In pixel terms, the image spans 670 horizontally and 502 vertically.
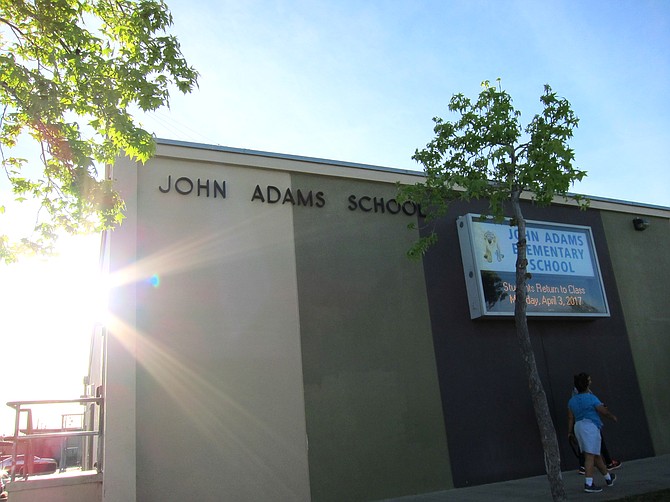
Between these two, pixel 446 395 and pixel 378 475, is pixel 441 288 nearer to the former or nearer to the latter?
pixel 446 395

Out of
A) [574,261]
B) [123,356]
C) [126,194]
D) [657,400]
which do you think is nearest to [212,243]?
[126,194]

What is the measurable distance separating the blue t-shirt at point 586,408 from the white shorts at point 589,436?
8cm

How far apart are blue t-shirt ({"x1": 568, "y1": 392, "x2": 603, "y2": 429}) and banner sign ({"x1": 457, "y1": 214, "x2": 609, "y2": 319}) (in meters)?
2.25

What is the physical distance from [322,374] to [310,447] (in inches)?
44.6

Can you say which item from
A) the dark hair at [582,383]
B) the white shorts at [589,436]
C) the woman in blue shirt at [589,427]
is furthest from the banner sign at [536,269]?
the white shorts at [589,436]

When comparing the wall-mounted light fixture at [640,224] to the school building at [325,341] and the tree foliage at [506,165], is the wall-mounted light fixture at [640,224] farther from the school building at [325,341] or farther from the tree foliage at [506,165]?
the tree foliage at [506,165]

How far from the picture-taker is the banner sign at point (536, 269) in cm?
1084

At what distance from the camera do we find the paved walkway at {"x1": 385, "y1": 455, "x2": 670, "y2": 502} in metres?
8.12

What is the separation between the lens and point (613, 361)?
481 inches

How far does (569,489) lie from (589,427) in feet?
3.40

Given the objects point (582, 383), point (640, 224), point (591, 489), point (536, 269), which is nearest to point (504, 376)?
point (582, 383)

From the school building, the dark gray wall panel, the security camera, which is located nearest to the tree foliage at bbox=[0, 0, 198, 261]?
the school building

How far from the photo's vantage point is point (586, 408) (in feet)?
28.7

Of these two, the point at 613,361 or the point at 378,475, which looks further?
the point at 613,361
